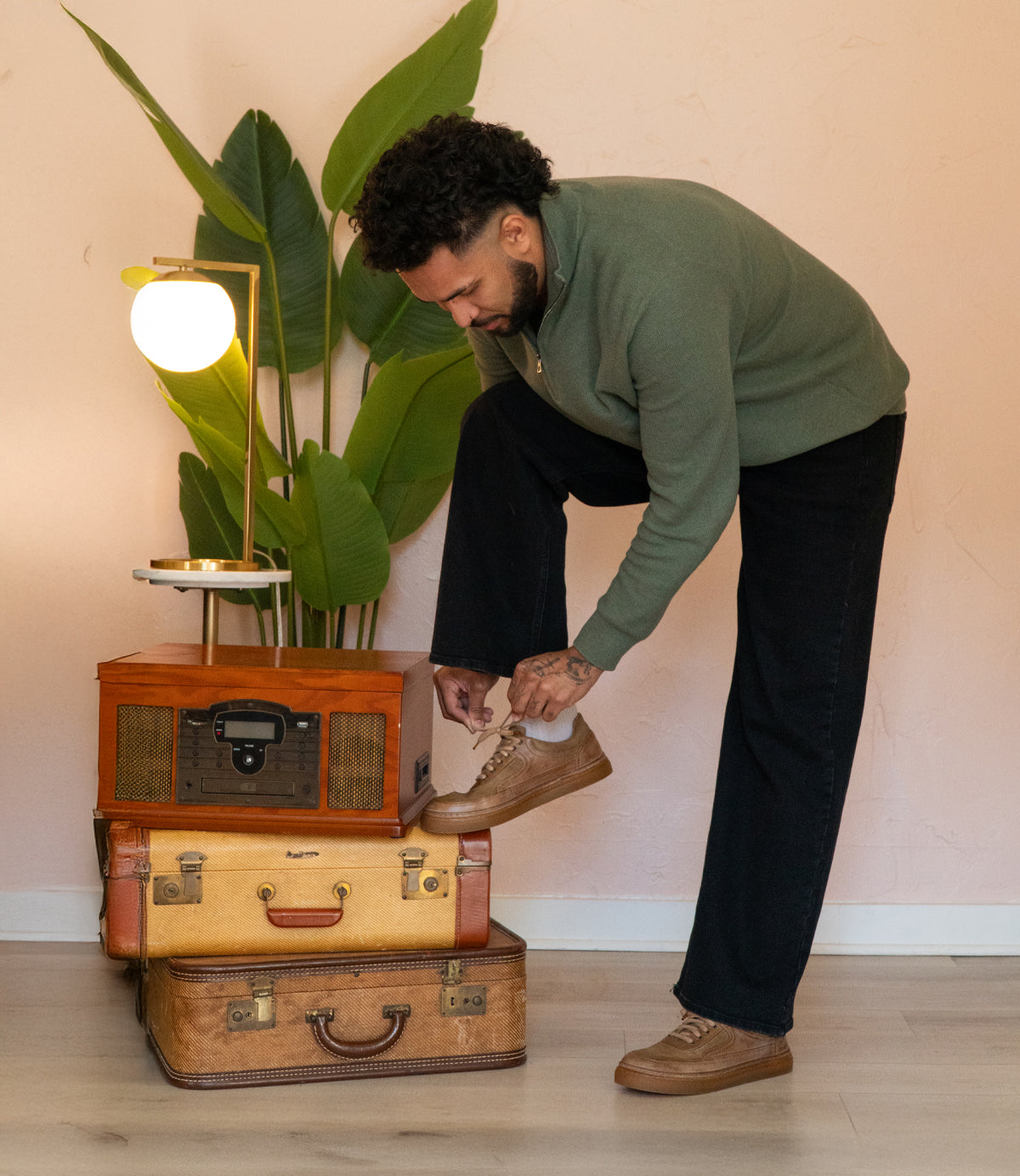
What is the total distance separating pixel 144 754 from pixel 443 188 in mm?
855

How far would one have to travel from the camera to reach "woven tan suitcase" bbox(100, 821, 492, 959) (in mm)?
1579

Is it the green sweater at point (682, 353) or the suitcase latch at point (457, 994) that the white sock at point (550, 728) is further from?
the suitcase latch at point (457, 994)

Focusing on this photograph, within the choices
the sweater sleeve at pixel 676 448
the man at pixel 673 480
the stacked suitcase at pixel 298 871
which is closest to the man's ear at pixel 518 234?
the man at pixel 673 480

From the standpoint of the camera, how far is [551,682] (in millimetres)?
1465

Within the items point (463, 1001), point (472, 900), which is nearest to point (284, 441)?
point (472, 900)

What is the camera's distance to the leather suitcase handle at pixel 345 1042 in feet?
5.20

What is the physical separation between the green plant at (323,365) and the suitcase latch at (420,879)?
1.78 ft

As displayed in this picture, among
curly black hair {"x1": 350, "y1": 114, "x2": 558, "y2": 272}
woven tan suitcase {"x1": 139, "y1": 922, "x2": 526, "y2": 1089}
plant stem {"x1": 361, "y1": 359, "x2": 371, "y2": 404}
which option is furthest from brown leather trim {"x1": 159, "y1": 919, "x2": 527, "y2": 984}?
plant stem {"x1": 361, "y1": 359, "x2": 371, "y2": 404}

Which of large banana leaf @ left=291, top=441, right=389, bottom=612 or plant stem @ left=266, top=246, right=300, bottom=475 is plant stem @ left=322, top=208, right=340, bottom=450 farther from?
large banana leaf @ left=291, top=441, right=389, bottom=612

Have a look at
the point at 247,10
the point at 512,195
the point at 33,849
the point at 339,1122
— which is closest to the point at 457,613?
the point at 512,195

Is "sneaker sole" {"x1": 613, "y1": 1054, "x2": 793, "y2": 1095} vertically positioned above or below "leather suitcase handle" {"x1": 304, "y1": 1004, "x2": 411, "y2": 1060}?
below

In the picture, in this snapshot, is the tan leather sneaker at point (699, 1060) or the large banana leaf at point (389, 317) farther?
the large banana leaf at point (389, 317)

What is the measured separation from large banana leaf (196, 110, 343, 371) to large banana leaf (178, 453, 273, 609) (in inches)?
9.4

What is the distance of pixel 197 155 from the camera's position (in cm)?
185
